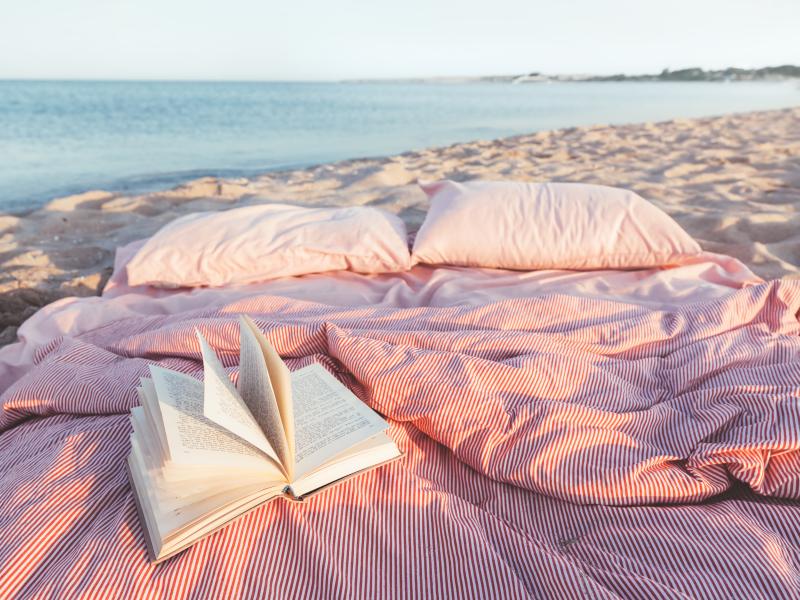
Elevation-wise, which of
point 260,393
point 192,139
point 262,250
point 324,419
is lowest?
point 192,139

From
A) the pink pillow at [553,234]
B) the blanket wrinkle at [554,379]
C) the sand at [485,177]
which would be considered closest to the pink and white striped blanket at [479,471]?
the blanket wrinkle at [554,379]

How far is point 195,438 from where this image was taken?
30.2 inches

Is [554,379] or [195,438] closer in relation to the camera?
[195,438]

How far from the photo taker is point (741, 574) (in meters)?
0.71

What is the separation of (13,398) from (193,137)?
29.9ft

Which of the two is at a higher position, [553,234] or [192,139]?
[553,234]

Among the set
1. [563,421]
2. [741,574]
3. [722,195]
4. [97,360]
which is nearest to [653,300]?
[563,421]

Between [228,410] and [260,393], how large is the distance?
0.20 feet

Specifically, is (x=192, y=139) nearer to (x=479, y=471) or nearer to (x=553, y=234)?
(x=553, y=234)

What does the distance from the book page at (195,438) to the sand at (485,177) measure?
4.78 feet

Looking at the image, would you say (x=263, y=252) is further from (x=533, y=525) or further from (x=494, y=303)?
(x=533, y=525)

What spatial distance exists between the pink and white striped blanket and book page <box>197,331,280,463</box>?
0.40ft

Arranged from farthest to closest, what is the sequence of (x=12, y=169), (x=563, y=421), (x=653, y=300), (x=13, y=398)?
(x=12, y=169) < (x=653, y=300) < (x=13, y=398) < (x=563, y=421)

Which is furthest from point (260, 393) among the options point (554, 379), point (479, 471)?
point (554, 379)
